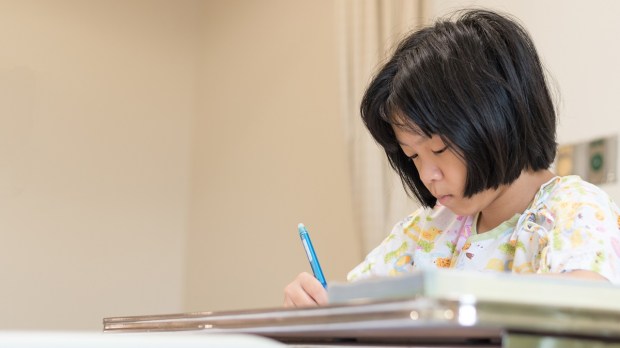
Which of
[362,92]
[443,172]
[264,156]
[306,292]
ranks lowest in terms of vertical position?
[306,292]

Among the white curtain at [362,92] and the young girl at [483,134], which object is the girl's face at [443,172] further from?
the white curtain at [362,92]

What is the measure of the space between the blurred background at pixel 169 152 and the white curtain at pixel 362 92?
0.01m

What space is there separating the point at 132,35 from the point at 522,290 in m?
3.18

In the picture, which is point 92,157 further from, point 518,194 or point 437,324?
point 437,324

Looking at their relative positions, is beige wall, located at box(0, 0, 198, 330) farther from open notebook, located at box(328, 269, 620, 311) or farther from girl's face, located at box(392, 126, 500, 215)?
open notebook, located at box(328, 269, 620, 311)

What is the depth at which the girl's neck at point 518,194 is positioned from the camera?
96 cm

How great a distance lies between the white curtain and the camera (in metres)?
2.19

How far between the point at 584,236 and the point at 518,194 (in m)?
0.20

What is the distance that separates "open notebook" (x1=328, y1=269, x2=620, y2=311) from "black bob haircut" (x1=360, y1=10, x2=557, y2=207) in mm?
484

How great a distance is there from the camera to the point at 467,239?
1.02 metres

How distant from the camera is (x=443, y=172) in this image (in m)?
0.96

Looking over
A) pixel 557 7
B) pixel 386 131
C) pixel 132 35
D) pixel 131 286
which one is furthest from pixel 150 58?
pixel 386 131

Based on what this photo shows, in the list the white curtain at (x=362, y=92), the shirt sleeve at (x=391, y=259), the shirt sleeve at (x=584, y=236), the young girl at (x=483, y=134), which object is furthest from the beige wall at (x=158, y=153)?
the shirt sleeve at (x=584, y=236)

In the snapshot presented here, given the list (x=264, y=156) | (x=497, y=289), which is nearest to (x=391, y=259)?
(x=497, y=289)
